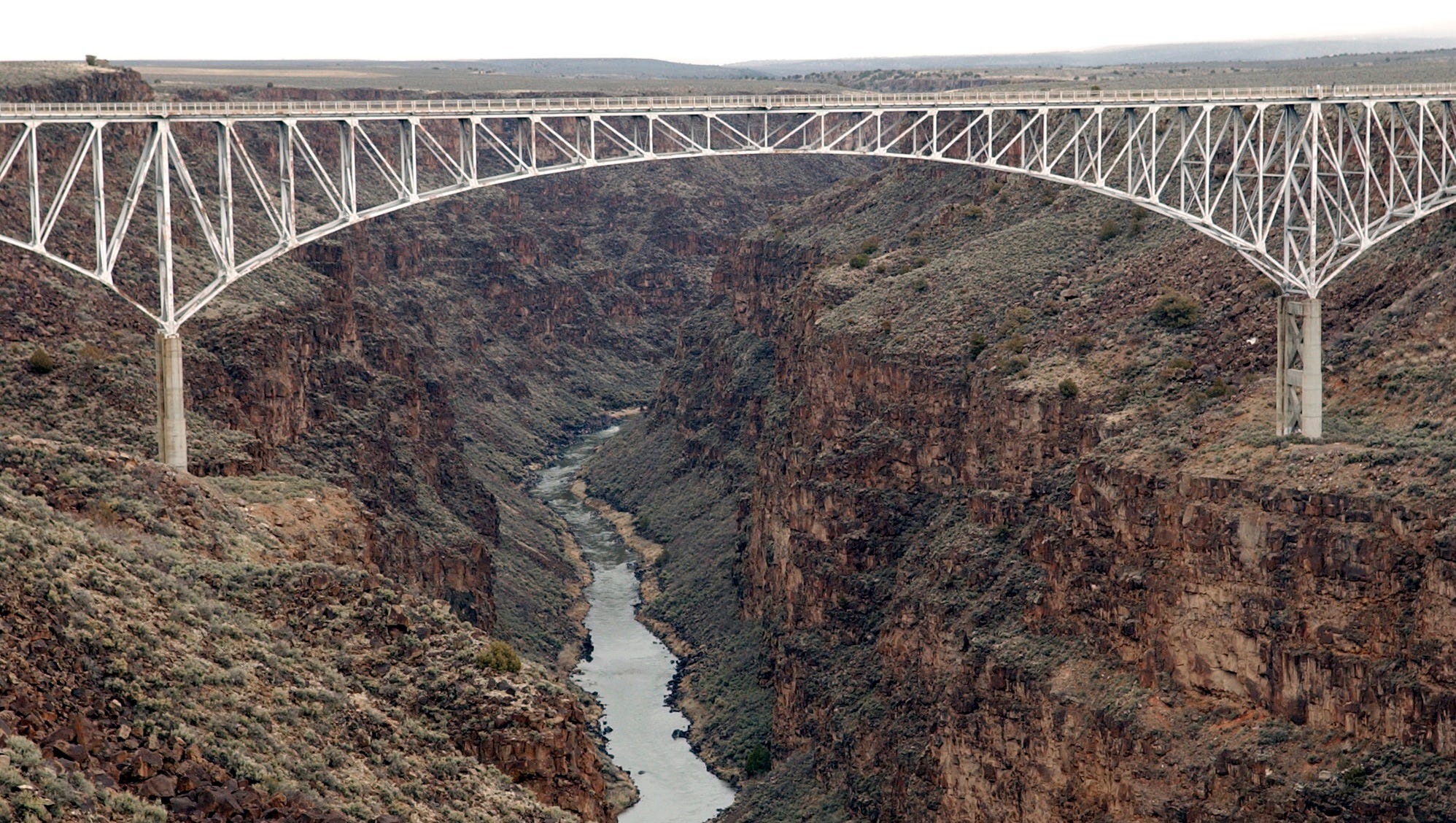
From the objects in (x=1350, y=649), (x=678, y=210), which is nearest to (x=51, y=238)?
(x=1350, y=649)

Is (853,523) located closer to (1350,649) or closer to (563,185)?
(1350,649)

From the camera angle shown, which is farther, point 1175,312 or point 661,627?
point 661,627

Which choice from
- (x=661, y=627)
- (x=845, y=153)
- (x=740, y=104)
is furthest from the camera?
(x=661, y=627)

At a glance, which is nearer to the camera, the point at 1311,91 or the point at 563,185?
the point at 1311,91

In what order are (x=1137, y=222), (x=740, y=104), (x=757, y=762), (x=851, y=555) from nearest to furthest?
(x=740, y=104), (x=757, y=762), (x=851, y=555), (x=1137, y=222)

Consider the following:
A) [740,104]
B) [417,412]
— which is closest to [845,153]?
[740,104]

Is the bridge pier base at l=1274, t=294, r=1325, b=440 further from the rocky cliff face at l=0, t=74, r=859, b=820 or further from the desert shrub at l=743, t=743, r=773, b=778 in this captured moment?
the rocky cliff face at l=0, t=74, r=859, b=820

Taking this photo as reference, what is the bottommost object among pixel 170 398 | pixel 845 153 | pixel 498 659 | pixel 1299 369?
pixel 498 659

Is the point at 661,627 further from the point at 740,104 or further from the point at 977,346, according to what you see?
the point at 740,104
